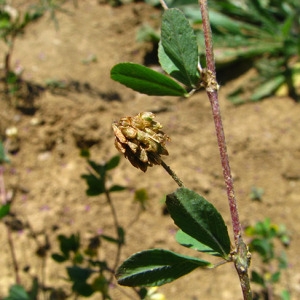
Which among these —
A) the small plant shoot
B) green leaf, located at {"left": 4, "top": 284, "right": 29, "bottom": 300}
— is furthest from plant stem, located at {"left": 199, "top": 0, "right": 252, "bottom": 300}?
green leaf, located at {"left": 4, "top": 284, "right": 29, "bottom": 300}

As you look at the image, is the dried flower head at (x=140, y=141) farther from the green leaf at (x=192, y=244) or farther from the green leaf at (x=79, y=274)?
the green leaf at (x=79, y=274)

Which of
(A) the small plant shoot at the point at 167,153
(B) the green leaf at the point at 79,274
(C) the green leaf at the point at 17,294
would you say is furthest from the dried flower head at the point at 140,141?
(C) the green leaf at the point at 17,294

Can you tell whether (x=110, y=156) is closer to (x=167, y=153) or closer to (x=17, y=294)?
(x=17, y=294)

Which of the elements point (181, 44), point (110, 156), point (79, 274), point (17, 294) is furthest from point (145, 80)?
point (110, 156)

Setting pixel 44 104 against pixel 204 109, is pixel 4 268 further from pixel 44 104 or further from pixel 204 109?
pixel 204 109

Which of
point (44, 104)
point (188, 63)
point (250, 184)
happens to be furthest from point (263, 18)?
point (188, 63)

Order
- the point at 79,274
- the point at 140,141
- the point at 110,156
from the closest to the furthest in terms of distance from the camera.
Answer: the point at 140,141 → the point at 79,274 → the point at 110,156
